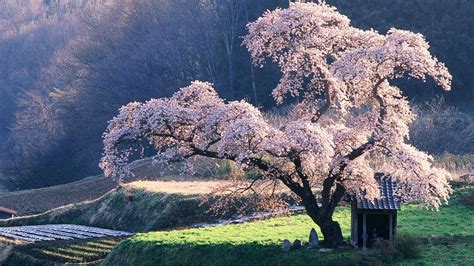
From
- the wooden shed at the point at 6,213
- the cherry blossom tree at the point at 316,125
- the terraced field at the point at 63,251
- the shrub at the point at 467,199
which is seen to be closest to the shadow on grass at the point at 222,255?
the cherry blossom tree at the point at 316,125

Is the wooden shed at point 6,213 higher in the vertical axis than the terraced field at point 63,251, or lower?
higher

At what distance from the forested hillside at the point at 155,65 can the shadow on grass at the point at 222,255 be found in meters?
34.6

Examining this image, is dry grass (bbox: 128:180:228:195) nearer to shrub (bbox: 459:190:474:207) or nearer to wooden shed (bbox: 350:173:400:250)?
shrub (bbox: 459:190:474:207)

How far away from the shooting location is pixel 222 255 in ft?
85.1

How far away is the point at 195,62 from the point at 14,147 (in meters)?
26.1

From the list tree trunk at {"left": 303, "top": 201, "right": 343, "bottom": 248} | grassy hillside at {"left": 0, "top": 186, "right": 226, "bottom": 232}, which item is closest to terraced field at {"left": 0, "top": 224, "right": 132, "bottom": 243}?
grassy hillside at {"left": 0, "top": 186, "right": 226, "bottom": 232}

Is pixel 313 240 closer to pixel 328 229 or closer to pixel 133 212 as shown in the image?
pixel 328 229

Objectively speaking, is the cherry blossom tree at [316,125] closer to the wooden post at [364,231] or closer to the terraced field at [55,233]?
the wooden post at [364,231]

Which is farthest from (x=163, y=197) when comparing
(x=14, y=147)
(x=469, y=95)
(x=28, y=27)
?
(x=28, y=27)

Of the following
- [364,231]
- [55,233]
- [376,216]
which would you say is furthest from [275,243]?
[55,233]

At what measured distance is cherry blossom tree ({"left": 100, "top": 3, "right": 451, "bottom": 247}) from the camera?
23.0 metres

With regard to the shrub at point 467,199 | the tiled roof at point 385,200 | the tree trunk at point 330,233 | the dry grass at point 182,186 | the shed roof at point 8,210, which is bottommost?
the tree trunk at point 330,233

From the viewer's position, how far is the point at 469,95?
203 ft

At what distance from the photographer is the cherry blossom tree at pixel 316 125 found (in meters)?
23.0
